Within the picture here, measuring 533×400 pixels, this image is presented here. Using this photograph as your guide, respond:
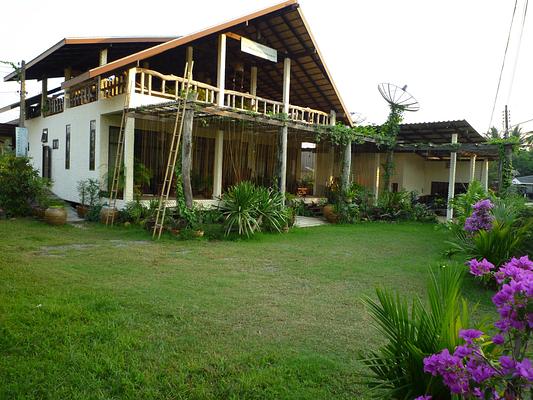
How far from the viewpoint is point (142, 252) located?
817 centimetres

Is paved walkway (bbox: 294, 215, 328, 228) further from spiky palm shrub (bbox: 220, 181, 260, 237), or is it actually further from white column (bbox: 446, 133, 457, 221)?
white column (bbox: 446, 133, 457, 221)

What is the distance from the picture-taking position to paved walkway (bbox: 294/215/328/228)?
13.6m

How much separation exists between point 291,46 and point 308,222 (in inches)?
240

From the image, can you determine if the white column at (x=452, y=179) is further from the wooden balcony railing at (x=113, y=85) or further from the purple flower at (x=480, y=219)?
the wooden balcony railing at (x=113, y=85)

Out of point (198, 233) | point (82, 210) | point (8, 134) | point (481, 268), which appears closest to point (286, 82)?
point (198, 233)

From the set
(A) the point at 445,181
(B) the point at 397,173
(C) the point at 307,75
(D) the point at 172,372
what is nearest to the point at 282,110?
(C) the point at 307,75

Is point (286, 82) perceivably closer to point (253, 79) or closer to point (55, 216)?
point (253, 79)

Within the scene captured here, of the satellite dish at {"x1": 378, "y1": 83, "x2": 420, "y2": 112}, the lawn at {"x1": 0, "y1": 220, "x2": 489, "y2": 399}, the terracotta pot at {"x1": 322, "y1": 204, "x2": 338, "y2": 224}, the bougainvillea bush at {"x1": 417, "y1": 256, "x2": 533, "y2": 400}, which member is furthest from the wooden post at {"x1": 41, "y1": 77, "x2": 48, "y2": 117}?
the bougainvillea bush at {"x1": 417, "y1": 256, "x2": 533, "y2": 400}

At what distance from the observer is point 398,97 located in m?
16.4

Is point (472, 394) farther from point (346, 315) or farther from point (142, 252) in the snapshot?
point (142, 252)

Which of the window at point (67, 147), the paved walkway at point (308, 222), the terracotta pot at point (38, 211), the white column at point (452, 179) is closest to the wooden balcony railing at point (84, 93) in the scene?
the window at point (67, 147)

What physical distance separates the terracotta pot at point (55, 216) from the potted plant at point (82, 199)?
1.30 metres

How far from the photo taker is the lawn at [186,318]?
321 centimetres

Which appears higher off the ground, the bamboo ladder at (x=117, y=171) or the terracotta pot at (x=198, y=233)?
the bamboo ladder at (x=117, y=171)
